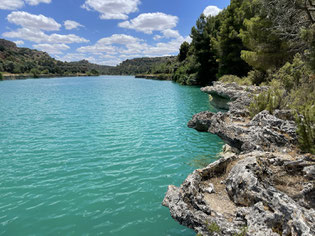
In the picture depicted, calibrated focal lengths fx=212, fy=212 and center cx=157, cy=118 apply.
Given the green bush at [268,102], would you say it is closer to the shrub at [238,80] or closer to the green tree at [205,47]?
the shrub at [238,80]

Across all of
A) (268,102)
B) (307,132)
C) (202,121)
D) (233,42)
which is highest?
(233,42)

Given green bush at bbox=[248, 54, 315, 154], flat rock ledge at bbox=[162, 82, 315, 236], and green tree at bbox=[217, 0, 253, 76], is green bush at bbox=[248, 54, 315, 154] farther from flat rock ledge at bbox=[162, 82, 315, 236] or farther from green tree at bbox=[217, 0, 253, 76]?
green tree at bbox=[217, 0, 253, 76]

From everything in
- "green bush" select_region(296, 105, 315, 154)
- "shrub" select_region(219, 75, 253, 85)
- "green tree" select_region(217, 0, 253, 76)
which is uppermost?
"green tree" select_region(217, 0, 253, 76)

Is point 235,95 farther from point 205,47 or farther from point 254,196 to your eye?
point 205,47

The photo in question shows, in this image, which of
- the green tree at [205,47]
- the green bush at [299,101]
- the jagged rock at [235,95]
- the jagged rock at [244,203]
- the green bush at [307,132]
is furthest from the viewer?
the green tree at [205,47]

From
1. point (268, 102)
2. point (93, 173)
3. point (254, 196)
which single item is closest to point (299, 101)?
point (268, 102)

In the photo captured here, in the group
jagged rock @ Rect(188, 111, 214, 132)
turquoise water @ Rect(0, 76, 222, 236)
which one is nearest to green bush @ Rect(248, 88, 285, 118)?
jagged rock @ Rect(188, 111, 214, 132)

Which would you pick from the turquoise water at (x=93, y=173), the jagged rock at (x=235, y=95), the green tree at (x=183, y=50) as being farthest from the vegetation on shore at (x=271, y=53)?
the green tree at (x=183, y=50)

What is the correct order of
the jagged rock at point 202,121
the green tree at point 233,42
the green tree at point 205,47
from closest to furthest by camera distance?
the jagged rock at point 202,121 → the green tree at point 233,42 → the green tree at point 205,47

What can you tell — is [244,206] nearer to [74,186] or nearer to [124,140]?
[74,186]

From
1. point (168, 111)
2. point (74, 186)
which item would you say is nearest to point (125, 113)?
point (168, 111)

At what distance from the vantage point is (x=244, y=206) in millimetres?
4207

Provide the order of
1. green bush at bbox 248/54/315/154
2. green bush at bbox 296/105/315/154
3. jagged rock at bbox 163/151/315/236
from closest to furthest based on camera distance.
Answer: jagged rock at bbox 163/151/315/236
green bush at bbox 296/105/315/154
green bush at bbox 248/54/315/154

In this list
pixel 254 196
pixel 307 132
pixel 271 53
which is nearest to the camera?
pixel 254 196
